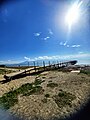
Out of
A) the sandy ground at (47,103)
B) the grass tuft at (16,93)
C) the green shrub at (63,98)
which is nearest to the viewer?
the sandy ground at (47,103)

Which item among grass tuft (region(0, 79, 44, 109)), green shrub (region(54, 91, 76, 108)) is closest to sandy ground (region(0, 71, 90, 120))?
green shrub (region(54, 91, 76, 108))

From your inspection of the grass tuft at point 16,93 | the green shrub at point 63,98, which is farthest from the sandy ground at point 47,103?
the grass tuft at point 16,93

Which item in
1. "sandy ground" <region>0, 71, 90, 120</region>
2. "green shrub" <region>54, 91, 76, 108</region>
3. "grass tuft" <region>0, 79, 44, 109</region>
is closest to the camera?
"sandy ground" <region>0, 71, 90, 120</region>

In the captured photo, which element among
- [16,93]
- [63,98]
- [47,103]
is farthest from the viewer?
[16,93]

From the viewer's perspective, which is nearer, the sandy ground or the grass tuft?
the sandy ground

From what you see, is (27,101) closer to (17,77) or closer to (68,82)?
(68,82)

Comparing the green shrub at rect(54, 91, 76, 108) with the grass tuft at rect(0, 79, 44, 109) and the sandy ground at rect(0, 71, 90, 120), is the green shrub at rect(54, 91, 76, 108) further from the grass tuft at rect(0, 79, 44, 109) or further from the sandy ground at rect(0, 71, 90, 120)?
the grass tuft at rect(0, 79, 44, 109)

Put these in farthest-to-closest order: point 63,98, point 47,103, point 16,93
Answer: point 16,93
point 63,98
point 47,103

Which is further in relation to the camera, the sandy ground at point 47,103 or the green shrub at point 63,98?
the green shrub at point 63,98

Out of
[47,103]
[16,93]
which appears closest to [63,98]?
[47,103]

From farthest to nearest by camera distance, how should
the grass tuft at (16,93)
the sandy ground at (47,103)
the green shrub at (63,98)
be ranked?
the grass tuft at (16,93), the green shrub at (63,98), the sandy ground at (47,103)

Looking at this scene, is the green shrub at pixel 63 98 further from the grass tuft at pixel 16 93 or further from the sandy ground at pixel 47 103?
the grass tuft at pixel 16 93

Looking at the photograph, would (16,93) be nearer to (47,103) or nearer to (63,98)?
(47,103)

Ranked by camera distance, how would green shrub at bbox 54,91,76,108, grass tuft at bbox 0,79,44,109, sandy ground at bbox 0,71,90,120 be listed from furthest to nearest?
grass tuft at bbox 0,79,44,109 < green shrub at bbox 54,91,76,108 < sandy ground at bbox 0,71,90,120
